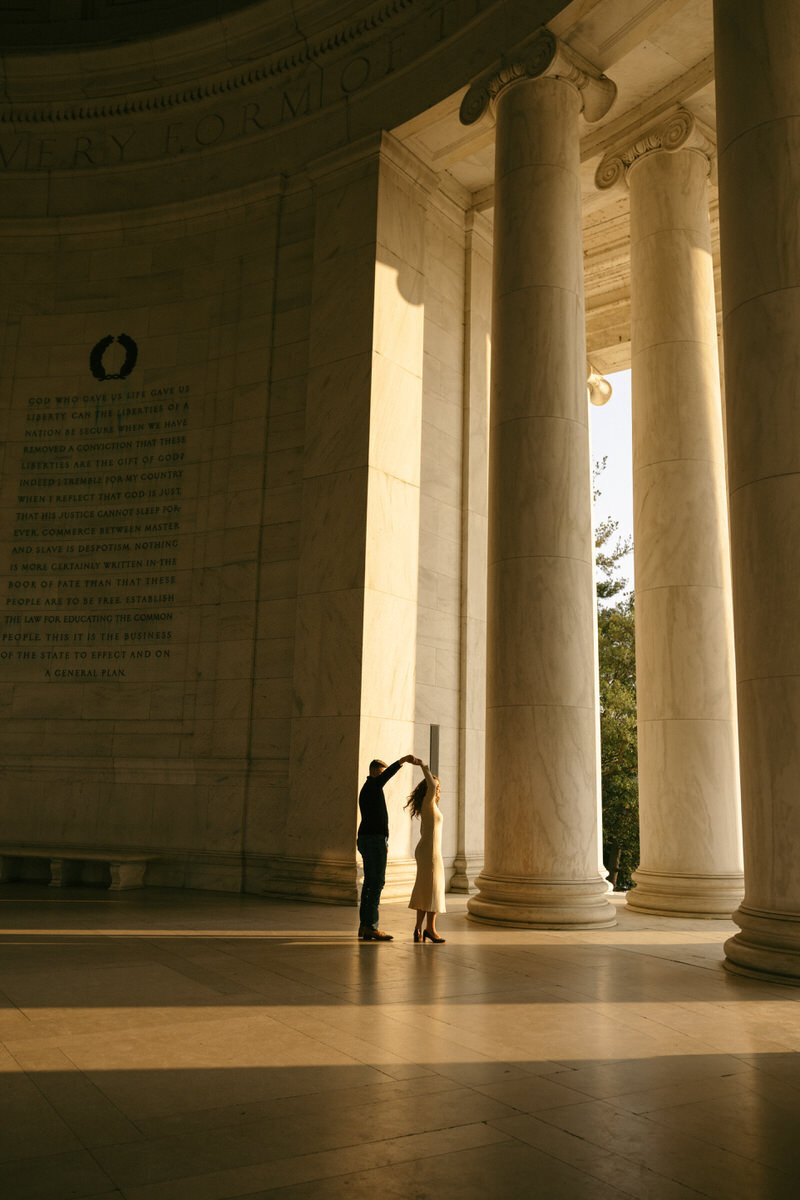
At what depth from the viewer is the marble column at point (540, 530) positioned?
3378cm

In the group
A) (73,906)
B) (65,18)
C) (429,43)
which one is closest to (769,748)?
(73,906)

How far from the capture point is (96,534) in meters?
49.2

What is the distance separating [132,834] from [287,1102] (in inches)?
1313

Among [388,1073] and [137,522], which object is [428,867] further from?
[137,522]

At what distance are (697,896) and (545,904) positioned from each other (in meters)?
7.79

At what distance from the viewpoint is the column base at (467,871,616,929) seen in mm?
32719

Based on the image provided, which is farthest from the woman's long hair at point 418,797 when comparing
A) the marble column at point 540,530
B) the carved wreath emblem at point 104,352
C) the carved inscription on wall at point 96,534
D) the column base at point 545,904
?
the carved wreath emblem at point 104,352

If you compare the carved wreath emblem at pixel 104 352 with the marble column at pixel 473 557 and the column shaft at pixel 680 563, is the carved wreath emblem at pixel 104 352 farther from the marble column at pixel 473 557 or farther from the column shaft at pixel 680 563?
the column shaft at pixel 680 563

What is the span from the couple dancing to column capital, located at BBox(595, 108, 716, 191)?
31.7m

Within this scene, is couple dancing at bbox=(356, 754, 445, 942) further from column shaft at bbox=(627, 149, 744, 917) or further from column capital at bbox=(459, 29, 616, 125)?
column capital at bbox=(459, 29, 616, 125)

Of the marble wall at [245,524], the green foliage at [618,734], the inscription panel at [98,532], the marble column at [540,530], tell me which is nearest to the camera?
the marble column at [540,530]

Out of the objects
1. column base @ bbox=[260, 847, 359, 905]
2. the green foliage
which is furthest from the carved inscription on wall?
the green foliage

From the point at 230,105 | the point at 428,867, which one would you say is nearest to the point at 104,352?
the point at 230,105

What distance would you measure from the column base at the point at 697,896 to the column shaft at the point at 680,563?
43mm
